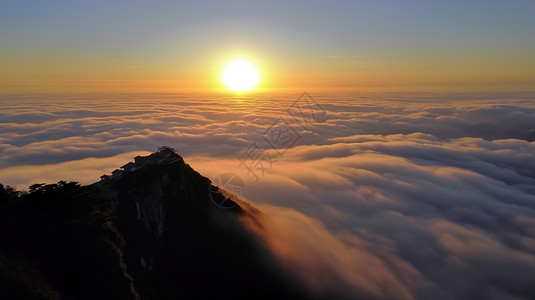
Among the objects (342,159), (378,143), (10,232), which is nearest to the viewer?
(10,232)

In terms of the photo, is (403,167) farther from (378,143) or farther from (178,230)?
(178,230)

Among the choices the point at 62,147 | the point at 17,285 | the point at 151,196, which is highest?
the point at 17,285

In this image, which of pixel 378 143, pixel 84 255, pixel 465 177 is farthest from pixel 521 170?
pixel 84 255

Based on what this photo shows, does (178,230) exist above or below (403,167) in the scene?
above

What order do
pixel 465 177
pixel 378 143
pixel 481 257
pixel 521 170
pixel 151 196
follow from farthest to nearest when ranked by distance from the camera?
1. pixel 378 143
2. pixel 521 170
3. pixel 465 177
4. pixel 481 257
5. pixel 151 196

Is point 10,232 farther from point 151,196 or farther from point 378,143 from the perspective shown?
point 378,143

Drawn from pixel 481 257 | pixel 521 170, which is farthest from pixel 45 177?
pixel 521 170

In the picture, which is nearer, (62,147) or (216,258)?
(216,258)
